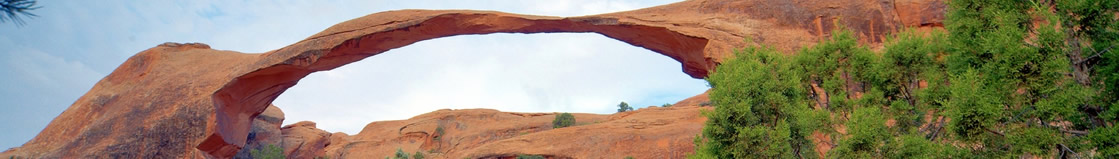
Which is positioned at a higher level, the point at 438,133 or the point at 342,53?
the point at 342,53

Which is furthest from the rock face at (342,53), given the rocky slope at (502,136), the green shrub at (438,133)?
the green shrub at (438,133)

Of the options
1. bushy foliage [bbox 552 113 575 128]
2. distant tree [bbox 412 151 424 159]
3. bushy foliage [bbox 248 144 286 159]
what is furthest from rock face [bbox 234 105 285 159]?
bushy foliage [bbox 552 113 575 128]

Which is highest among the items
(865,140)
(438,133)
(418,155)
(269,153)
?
(438,133)

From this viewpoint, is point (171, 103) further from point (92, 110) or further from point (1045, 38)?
point (1045, 38)

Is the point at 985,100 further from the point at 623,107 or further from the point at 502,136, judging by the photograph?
the point at 623,107

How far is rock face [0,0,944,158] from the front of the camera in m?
18.7

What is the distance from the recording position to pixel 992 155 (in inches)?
355

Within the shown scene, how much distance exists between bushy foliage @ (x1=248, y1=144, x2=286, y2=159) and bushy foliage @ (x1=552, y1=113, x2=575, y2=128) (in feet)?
37.4

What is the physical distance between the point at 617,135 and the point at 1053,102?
1243 centimetres

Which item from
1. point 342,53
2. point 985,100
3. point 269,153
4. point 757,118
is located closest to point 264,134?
point 269,153

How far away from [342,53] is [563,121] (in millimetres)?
14388

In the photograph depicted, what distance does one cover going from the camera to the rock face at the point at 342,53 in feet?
61.4

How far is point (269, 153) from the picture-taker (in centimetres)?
2892

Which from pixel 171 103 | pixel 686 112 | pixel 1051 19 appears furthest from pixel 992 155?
pixel 171 103
